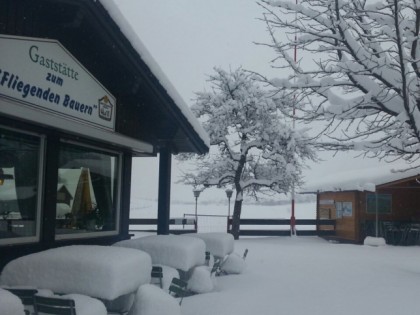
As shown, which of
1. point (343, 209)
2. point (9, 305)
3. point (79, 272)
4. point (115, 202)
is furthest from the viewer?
point (343, 209)

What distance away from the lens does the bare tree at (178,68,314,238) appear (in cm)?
2367

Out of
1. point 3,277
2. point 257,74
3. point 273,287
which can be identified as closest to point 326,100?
point 257,74

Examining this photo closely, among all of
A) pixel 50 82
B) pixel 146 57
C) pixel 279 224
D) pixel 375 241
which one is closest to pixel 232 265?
pixel 146 57

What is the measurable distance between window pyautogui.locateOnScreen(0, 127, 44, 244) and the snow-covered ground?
2.53 meters

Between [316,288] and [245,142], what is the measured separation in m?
14.9

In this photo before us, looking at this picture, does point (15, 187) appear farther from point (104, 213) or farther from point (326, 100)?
point (326, 100)

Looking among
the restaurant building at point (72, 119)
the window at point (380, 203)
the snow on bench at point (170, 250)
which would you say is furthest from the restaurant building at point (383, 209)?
the snow on bench at point (170, 250)

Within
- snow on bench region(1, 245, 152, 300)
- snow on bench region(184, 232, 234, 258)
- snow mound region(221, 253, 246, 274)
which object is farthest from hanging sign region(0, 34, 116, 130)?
snow mound region(221, 253, 246, 274)

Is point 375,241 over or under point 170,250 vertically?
under

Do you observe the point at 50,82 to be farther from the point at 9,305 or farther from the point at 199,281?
the point at 199,281

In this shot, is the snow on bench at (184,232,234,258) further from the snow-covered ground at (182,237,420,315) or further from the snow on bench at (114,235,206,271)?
the snow on bench at (114,235,206,271)

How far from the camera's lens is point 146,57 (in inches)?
301

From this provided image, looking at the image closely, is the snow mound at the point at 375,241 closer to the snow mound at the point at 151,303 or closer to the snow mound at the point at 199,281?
the snow mound at the point at 199,281

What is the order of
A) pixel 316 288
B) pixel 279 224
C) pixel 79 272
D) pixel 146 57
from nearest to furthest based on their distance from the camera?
pixel 79 272 → pixel 146 57 → pixel 316 288 → pixel 279 224
